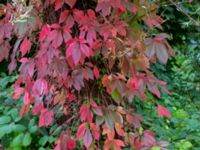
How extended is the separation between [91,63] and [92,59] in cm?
5

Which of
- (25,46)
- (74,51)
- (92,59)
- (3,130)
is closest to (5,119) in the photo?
(3,130)

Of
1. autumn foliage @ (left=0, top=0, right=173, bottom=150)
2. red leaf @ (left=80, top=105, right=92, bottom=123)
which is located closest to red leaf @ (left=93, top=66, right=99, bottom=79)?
autumn foliage @ (left=0, top=0, right=173, bottom=150)

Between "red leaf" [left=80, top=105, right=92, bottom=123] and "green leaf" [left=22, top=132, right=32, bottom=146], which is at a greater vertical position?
"red leaf" [left=80, top=105, right=92, bottom=123]

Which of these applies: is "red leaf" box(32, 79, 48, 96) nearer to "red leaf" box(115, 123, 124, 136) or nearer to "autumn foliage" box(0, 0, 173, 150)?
"autumn foliage" box(0, 0, 173, 150)

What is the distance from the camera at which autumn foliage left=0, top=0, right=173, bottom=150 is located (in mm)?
1594

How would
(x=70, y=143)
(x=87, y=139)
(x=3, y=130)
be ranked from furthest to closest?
(x=3, y=130) → (x=70, y=143) → (x=87, y=139)

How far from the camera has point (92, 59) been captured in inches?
70.8

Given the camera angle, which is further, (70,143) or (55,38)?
(70,143)

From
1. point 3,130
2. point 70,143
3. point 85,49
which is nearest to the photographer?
point 85,49

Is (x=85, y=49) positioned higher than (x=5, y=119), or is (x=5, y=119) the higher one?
(x=85, y=49)

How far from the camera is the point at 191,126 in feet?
7.08

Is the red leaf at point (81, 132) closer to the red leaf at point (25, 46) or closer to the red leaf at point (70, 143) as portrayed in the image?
the red leaf at point (70, 143)

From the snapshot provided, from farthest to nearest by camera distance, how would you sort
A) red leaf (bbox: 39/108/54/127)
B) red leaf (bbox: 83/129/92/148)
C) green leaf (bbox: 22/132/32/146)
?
green leaf (bbox: 22/132/32/146) < red leaf (bbox: 39/108/54/127) < red leaf (bbox: 83/129/92/148)

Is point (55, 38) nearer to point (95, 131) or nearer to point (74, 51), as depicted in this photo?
point (74, 51)
